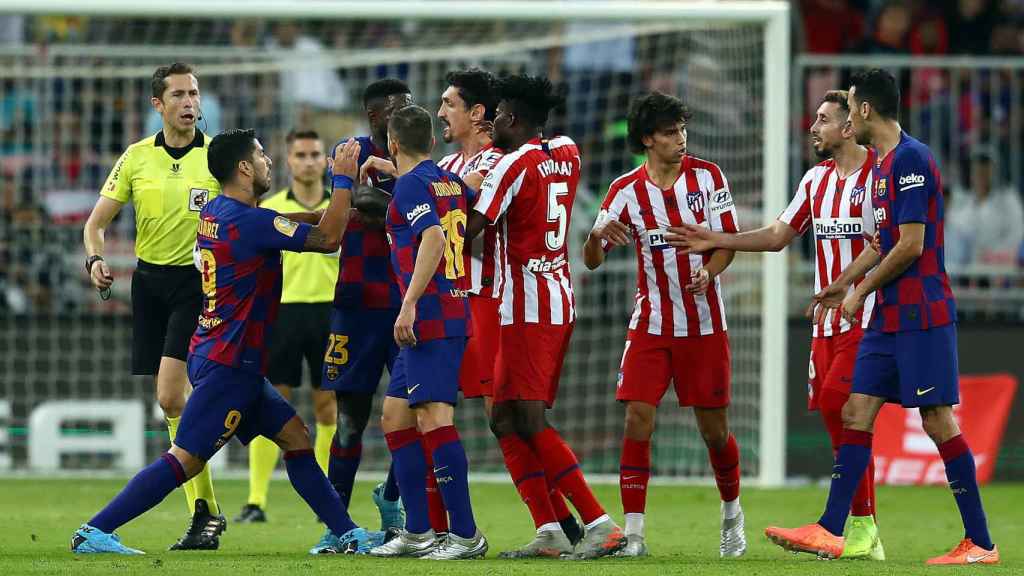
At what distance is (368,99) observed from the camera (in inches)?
311

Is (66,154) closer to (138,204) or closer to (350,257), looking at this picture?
(138,204)

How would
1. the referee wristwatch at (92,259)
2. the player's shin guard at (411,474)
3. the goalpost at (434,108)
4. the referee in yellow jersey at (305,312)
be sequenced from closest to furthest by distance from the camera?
the player's shin guard at (411,474) → the referee wristwatch at (92,259) → the referee in yellow jersey at (305,312) → the goalpost at (434,108)

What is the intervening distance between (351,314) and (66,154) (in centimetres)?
747

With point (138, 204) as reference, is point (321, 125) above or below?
above

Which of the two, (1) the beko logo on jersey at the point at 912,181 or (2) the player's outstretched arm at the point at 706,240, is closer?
(1) the beko logo on jersey at the point at 912,181

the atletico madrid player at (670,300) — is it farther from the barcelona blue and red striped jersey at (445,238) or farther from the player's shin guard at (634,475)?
the barcelona blue and red striped jersey at (445,238)

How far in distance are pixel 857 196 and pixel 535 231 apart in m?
1.59

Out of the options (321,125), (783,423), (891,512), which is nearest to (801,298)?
(783,423)

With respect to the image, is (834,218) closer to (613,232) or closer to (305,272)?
(613,232)

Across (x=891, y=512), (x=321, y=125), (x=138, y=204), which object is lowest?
(x=891, y=512)

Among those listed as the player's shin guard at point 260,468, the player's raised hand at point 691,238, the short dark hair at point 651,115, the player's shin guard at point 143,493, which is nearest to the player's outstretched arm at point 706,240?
the player's raised hand at point 691,238

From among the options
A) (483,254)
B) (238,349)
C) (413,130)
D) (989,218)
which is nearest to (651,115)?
(483,254)

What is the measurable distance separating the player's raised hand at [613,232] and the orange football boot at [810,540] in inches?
58.7

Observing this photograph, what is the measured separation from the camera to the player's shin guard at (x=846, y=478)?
727 centimetres
